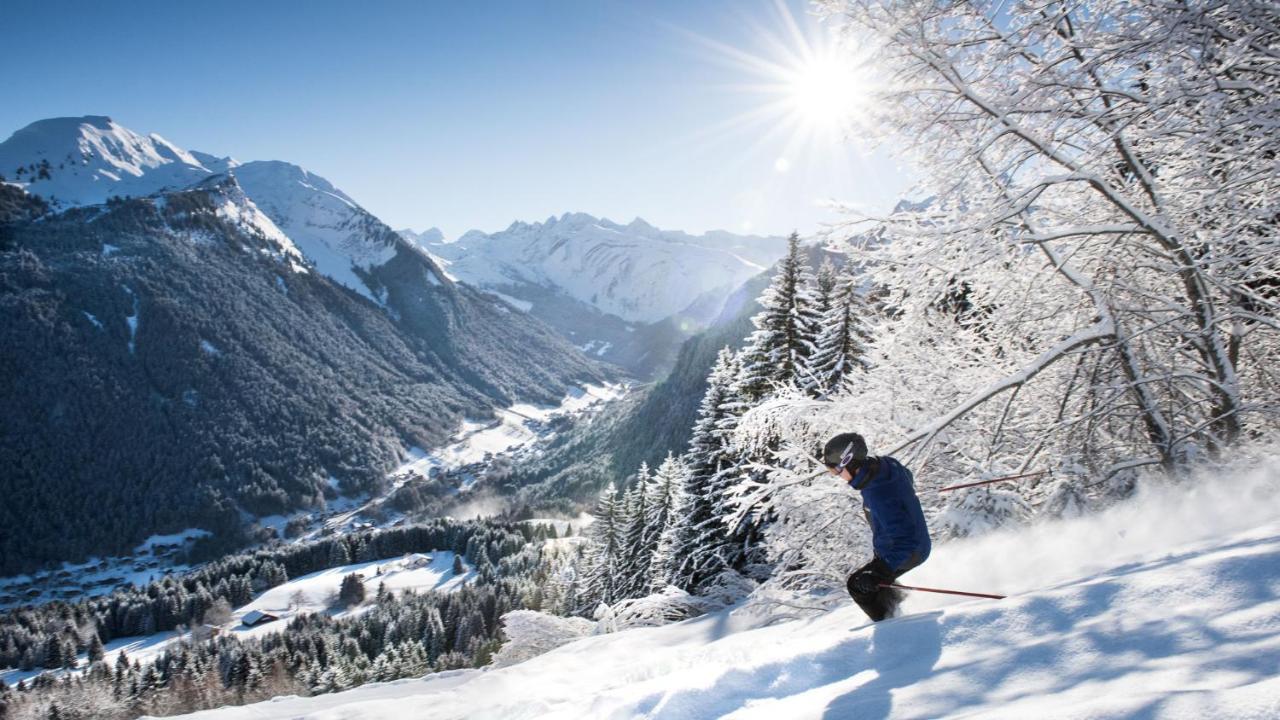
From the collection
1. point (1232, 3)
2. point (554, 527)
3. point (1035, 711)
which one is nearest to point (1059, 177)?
point (1232, 3)

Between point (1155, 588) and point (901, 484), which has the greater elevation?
point (901, 484)

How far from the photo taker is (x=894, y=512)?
5098 mm

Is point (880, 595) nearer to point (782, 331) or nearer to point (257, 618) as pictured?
point (782, 331)

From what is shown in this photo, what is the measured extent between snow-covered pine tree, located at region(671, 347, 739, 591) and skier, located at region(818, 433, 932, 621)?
45.4 ft

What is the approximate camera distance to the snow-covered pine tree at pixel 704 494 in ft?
63.3

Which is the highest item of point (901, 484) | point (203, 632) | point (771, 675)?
point (901, 484)

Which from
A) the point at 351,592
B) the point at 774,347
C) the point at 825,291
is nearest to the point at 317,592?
the point at 351,592

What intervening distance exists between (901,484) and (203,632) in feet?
398

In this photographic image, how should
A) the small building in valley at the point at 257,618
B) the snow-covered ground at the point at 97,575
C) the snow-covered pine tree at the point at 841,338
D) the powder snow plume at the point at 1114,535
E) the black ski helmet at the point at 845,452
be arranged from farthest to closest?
the snow-covered ground at the point at 97,575
the small building in valley at the point at 257,618
the snow-covered pine tree at the point at 841,338
the black ski helmet at the point at 845,452
the powder snow plume at the point at 1114,535

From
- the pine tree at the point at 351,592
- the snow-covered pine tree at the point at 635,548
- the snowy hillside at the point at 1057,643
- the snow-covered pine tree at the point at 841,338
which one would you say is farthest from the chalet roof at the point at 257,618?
the snowy hillside at the point at 1057,643

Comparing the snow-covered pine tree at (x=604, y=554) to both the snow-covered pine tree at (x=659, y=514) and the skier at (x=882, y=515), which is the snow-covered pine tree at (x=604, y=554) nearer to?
the snow-covered pine tree at (x=659, y=514)

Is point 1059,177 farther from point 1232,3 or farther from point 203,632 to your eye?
point 203,632

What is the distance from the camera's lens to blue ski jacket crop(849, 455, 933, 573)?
5.04 meters

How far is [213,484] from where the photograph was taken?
577 ft
